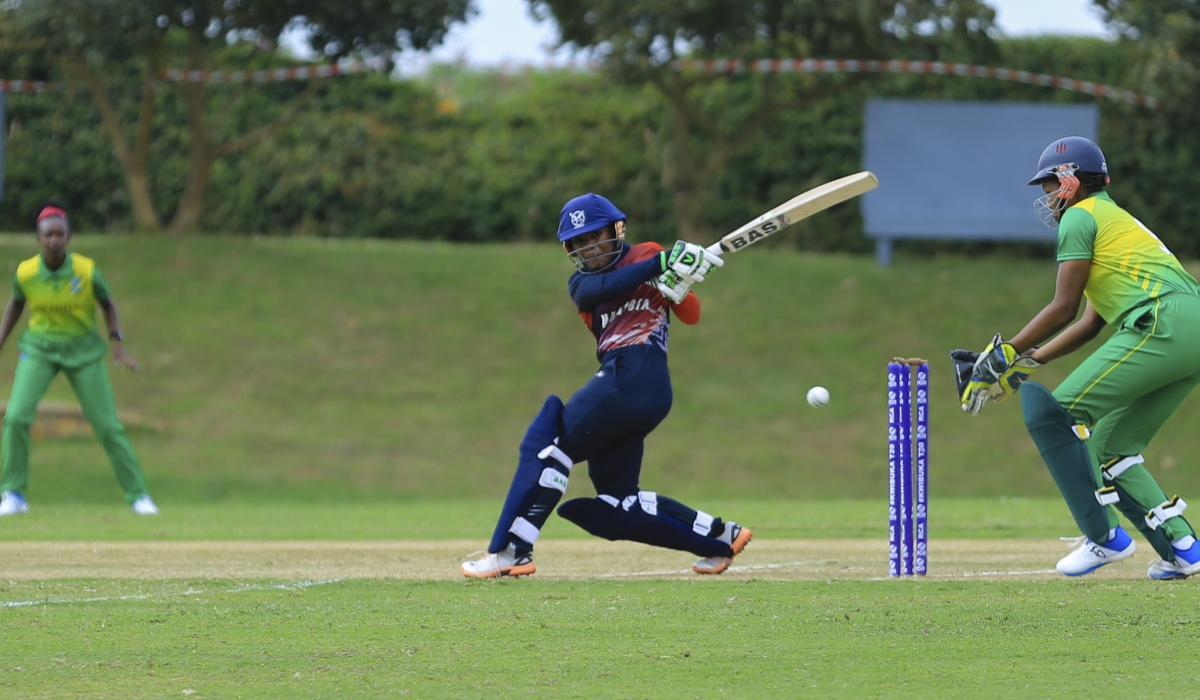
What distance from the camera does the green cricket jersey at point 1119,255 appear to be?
6.37 meters

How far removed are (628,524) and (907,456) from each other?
1.28 m

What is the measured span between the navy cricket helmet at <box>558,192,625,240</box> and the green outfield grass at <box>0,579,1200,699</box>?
158 cm

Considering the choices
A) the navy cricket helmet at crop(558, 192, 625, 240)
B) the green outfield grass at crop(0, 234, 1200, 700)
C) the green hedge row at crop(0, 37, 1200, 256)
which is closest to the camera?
the green outfield grass at crop(0, 234, 1200, 700)

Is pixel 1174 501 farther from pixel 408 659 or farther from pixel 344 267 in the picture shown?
pixel 344 267

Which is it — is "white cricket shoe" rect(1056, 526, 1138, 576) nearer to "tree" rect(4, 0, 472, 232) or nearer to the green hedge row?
"tree" rect(4, 0, 472, 232)

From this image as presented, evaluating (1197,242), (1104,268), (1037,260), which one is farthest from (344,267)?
(1104,268)

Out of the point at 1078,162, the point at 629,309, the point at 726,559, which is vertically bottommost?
the point at 726,559

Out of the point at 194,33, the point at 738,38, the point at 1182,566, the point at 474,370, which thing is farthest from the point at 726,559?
the point at 194,33

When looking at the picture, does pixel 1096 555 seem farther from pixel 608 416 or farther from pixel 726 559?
pixel 608 416

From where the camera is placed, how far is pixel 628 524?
695cm

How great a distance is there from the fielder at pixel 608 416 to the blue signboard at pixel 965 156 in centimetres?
1258

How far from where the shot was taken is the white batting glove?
21.6 feet

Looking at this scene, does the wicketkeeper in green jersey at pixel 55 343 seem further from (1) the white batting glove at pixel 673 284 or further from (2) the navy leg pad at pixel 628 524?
(1) the white batting glove at pixel 673 284

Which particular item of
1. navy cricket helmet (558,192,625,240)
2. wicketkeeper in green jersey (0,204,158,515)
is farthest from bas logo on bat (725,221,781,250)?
wicketkeeper in green jersey (0,204,158,515)
